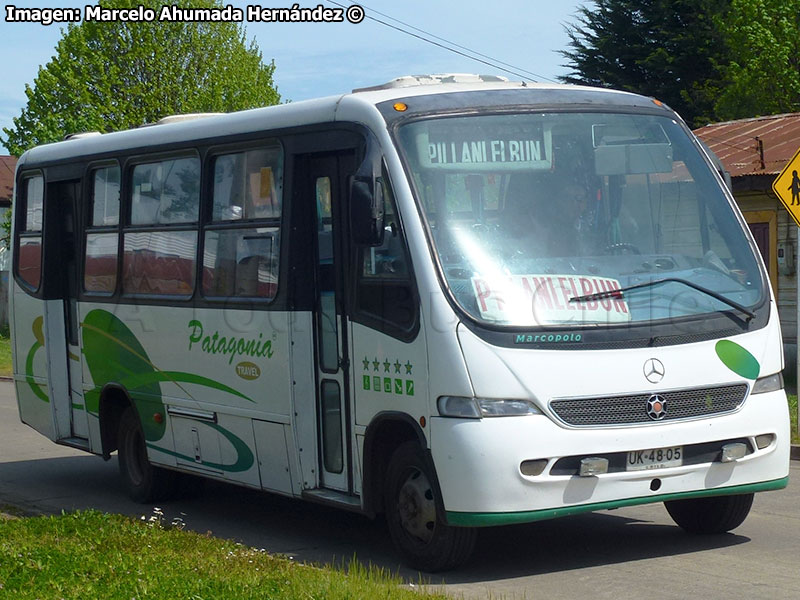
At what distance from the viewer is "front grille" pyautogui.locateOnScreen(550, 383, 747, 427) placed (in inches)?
304

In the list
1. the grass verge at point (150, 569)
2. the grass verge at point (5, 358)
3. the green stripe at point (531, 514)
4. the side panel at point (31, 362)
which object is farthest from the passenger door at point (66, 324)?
the grass verge at point (5, 358)

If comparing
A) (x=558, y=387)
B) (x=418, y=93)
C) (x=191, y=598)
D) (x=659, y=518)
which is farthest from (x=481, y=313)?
(x=659, y=518)

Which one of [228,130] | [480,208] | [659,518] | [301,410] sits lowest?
[659,518]

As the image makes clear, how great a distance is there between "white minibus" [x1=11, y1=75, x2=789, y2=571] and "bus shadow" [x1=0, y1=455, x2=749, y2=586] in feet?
1.01

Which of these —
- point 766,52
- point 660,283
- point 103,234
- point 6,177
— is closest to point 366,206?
point 660,283

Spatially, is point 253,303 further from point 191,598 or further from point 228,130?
point 191,598

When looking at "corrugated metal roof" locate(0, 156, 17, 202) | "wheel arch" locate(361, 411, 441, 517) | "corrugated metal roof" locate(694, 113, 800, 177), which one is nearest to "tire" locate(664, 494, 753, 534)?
"wheel arch" locate(361, 411, 441, 517)

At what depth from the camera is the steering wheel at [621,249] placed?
827 cm

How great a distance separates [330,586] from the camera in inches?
271

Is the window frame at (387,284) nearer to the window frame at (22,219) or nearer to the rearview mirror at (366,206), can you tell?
the rearview mirror at (366,206)

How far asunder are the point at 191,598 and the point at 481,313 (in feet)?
7.17

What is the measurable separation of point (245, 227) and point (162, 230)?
145 centimetres

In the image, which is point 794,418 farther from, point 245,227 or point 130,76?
point 130,76

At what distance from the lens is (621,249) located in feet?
27.2
